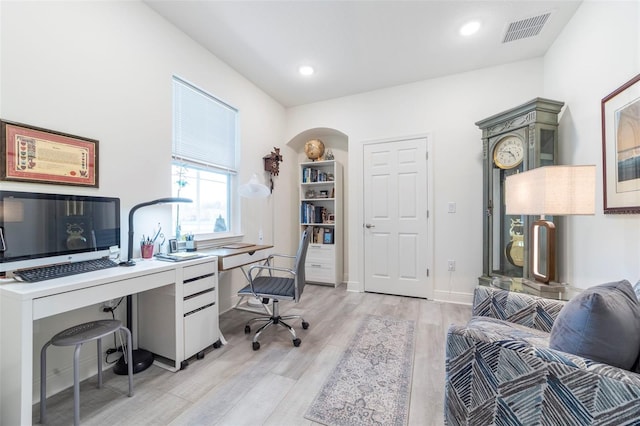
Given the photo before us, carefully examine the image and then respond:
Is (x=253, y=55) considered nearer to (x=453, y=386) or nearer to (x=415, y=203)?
(x=415, y=203)

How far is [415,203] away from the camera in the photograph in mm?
3320

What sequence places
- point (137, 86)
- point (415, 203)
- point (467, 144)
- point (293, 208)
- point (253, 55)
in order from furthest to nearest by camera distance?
point (293, 208) → point (415, 203) → point (467, 144) → point (253, 55) → point (137, 86)

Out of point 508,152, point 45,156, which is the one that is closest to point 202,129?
point 45,156

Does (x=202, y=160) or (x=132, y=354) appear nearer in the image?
(x=132, y=354)

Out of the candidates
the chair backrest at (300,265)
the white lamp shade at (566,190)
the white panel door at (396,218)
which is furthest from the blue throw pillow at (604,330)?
the white panel door at (396,218)

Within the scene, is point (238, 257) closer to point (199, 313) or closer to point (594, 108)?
point (199, 313)

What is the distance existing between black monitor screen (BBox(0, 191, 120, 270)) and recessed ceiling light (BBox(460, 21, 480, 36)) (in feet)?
10.4

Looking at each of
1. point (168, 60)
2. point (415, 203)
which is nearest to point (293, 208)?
point (415, 203)

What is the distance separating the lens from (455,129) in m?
3.13

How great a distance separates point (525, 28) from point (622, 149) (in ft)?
4.89

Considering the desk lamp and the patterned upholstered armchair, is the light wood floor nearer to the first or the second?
the desk lamp

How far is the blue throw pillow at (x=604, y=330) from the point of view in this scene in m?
0.83

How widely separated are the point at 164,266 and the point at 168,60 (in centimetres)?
181

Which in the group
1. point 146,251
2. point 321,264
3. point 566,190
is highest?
point 566,190
